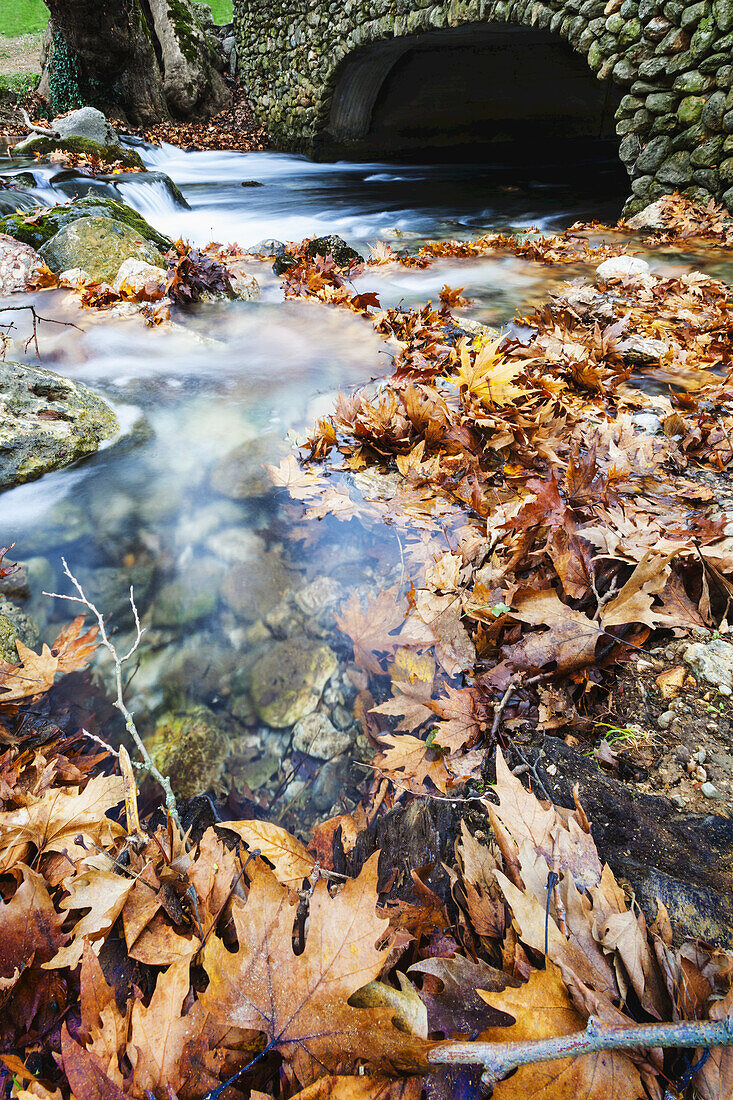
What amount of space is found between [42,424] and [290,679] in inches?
78.8

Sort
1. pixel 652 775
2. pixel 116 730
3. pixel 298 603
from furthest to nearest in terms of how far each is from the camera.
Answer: pixel 298 603 → pixel 116 730 → pixel 652 775

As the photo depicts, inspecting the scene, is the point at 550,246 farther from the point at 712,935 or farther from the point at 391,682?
the point at 712,935

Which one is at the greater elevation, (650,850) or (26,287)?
(26,287)

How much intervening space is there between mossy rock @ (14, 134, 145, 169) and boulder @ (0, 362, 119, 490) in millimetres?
7642

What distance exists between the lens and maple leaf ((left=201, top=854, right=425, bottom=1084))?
2.73ft

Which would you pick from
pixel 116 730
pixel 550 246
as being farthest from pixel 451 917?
pixel 550 246

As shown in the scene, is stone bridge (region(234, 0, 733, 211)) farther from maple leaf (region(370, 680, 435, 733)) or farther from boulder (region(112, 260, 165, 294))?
maple leaf (region(370, 680, 435, 733))

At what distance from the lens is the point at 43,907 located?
105 centimetres

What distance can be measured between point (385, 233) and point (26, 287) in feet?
16.9

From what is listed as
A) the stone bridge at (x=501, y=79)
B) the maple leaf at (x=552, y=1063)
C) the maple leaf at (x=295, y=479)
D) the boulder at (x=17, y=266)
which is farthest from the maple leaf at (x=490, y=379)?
the stone bridge at (x=501, y=79)

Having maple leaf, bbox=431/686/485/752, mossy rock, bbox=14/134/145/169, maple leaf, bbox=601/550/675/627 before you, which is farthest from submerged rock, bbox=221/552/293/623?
mossy rock, bbox=14/134/145/169

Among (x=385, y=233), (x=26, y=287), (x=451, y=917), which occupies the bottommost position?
(x=451, y=917)

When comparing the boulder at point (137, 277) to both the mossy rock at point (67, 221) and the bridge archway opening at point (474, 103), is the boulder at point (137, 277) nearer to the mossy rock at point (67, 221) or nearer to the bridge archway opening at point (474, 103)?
the mossy rock at point (67, 221)

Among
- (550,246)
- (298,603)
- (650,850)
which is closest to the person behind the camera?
(650,850)
